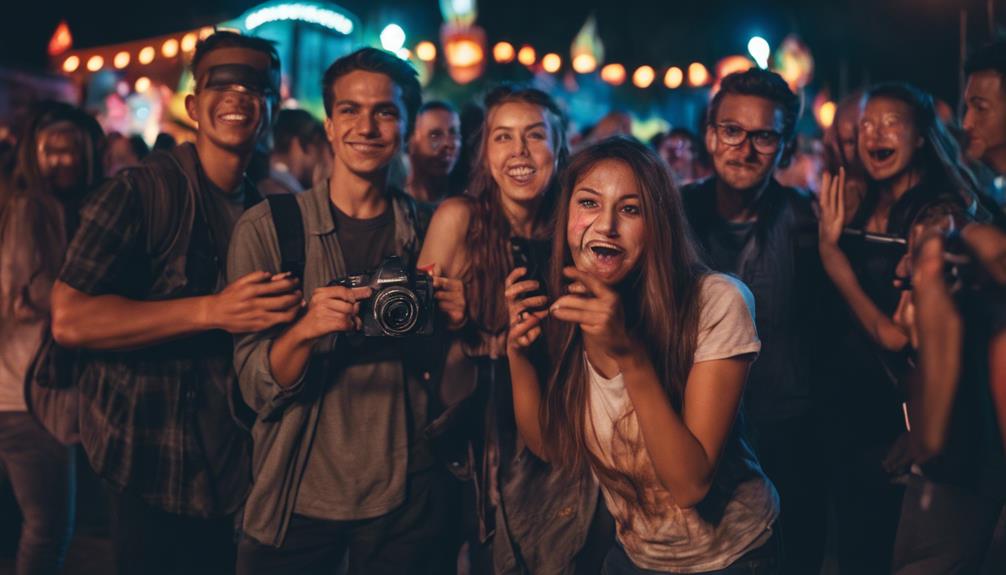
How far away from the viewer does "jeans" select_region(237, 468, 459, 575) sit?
259 centimetres

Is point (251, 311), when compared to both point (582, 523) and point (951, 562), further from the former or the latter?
point (951, 562)

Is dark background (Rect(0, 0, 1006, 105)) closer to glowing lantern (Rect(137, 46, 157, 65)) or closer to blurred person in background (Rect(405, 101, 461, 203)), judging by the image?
glowing lantern (Rect(137, 46, 157, 65))

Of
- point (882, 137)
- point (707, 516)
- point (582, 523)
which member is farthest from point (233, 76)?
point (882, 137)

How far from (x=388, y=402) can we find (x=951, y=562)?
Answer: 1.79 meters

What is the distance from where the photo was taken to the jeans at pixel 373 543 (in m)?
2.59

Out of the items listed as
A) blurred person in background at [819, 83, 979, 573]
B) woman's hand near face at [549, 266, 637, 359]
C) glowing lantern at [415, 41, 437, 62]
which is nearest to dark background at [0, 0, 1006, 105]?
glowing lantern at [415, 41, 437, 62]

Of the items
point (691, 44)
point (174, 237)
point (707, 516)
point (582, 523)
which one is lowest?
point (582, 523)

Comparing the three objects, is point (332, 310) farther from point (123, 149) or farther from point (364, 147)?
point (123, 149)

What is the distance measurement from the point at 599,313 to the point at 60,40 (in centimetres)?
3630

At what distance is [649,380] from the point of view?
2043 mm

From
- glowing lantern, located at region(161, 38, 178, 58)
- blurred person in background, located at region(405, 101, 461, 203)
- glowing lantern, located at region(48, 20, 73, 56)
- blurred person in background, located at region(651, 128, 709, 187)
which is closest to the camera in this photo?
blurred person in background, located at region(405, 101, 461, 203)

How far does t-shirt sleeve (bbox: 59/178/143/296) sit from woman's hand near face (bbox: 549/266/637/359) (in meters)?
1.58

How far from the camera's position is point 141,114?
2833cm

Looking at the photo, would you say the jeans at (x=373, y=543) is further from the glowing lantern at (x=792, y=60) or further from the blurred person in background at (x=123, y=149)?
the glowing lantern at (x=792, y=60)
